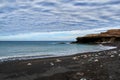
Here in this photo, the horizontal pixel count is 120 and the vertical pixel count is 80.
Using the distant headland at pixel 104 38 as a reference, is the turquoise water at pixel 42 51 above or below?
above

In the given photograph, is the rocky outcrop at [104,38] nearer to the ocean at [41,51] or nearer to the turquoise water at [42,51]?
the turquoise water at [42,51]

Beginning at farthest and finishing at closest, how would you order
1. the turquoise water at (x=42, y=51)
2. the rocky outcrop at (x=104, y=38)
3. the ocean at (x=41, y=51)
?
the rocky outcrop at (x=104, y=38) < the turquoise water at (x=42, y=51) < the ocean at (x=41, y=51)

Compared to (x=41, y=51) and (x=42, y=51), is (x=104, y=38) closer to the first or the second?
(x=42, y=51)

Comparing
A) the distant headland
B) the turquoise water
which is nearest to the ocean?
the turquoise water

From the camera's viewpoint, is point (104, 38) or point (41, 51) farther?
point (104, 38)

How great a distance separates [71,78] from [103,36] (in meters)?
79.0

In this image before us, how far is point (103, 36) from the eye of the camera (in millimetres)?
93188

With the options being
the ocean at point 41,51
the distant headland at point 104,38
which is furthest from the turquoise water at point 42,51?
the distant headland at point 104,38

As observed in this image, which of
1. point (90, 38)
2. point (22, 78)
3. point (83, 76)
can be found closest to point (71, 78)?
point (83, 76)

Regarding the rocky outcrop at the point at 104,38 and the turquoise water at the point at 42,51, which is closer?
the turquoise water at the point at 42,51

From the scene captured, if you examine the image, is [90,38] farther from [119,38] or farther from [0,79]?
[0,79]

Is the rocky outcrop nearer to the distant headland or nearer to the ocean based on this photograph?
the distant headland

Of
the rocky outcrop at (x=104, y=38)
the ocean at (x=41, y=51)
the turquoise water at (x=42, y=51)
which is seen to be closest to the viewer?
the ocean at (x=41, y=51)

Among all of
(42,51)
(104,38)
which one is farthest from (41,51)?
(104,38)
